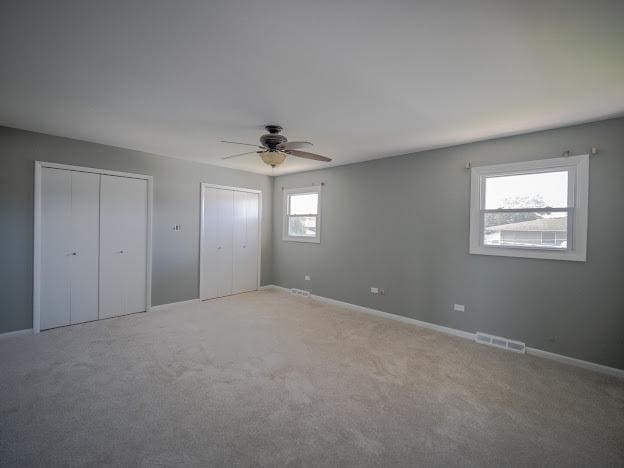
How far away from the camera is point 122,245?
4.48 m

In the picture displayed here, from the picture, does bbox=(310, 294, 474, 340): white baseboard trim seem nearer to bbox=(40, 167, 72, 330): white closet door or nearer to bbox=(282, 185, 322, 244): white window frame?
bbox=(282, 185, 322, 244): white window frame

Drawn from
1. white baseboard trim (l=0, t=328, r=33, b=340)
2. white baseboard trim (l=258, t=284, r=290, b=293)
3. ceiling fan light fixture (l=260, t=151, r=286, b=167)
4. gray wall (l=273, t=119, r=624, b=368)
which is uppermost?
ceiling fan light fixture (l=260, t=151, r=286, b=167)

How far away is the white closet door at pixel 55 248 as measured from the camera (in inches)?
150

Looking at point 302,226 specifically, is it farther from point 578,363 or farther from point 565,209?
point 578,363

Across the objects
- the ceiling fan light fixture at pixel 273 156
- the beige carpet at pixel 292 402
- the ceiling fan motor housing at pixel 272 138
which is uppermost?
the ceiling fan motor housing at pixel 272 138

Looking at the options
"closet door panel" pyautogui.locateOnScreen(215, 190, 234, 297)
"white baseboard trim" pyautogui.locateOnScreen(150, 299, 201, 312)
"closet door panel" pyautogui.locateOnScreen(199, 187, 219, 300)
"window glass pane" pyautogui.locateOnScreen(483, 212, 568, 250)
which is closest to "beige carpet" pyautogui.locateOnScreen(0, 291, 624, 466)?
"white baseboard trim" pyautogui.locateOnScreen(150, 299, 201, 312)

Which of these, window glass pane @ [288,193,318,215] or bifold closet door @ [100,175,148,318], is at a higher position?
window glass pane @ [288,193,318,215]

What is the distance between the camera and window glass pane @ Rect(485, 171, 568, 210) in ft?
10.7

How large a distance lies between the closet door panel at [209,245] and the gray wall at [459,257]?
1.53 metres

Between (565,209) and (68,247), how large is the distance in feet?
19.7

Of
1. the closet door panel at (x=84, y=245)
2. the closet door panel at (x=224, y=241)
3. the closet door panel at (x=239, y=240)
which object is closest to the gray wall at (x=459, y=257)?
the closet door panel at (x=239, y=240)

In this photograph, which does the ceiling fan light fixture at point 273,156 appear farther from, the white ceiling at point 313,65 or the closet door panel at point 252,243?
the closet door panel at point 252,243

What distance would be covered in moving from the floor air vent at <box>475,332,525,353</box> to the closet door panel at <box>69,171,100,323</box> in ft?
17.0

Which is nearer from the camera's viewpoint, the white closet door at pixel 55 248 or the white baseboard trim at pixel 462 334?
the white baseboard trim at pixel 462 334
